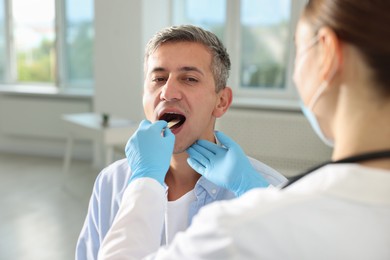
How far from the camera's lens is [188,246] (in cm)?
70

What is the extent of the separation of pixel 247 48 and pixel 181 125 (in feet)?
11.2

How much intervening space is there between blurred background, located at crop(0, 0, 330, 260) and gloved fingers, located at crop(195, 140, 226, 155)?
1918 millimetres

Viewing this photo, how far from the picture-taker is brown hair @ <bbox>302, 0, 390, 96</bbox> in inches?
24.4

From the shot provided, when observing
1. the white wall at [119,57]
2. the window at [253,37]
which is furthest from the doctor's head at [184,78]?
the window at [253,37]

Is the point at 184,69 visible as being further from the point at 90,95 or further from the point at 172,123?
the point at 90,95

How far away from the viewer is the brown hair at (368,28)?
24.4 inches

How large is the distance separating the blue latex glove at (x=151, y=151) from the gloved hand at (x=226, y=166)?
138 mm

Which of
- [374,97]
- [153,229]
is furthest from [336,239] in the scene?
[153,229]

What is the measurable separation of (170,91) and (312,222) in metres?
0.83

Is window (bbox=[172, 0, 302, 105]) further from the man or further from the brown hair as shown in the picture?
the brown hair

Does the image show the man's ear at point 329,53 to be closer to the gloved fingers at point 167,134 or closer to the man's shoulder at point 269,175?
the gloved fingers at point 167,134

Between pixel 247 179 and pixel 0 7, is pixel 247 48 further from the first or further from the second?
pixel 247 179

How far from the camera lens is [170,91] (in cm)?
140

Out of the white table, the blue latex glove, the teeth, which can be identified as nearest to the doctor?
the blue latex glove
